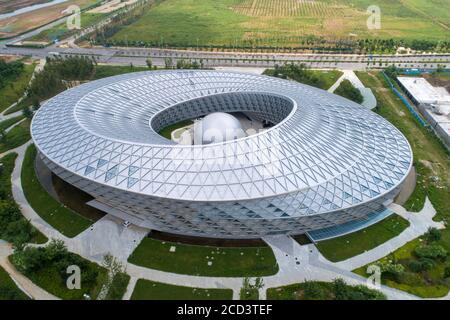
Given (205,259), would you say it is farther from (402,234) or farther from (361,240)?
(402,234)

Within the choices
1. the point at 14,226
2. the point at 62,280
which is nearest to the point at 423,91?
the point at 62,280

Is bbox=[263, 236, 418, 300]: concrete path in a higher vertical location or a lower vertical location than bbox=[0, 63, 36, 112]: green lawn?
lower

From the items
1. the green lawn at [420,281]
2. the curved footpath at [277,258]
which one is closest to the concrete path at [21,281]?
the curved footpath at [277,258]

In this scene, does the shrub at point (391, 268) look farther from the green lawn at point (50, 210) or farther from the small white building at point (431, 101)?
the green lawn at point (50, 210)

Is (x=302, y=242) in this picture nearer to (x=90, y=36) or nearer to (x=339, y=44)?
(x=339, y=44)

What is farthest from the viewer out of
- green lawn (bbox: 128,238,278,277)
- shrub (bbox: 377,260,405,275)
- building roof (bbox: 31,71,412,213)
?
green lawn (bbox: 128,238,278,277)

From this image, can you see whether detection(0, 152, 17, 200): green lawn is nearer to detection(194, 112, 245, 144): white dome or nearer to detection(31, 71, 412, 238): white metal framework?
detection(31, 71, 412, 238): white metal framework

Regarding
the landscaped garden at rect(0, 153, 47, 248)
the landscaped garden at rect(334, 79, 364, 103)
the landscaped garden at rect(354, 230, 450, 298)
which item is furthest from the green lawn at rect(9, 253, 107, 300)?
the landscaped garden at rect(334, 79, 364, 103)
